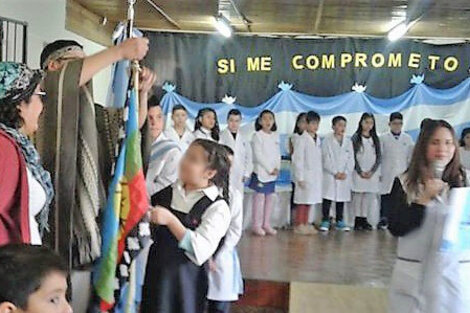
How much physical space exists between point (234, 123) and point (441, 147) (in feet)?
16.7

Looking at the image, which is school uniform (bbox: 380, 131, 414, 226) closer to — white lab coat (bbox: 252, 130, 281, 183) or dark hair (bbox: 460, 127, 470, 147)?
dark hair (bbox: 460, 127, 470, 147)

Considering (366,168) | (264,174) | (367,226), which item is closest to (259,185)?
(264,174)

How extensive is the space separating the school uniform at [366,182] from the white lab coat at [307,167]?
0.48 metres

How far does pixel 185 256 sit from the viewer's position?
2.25m

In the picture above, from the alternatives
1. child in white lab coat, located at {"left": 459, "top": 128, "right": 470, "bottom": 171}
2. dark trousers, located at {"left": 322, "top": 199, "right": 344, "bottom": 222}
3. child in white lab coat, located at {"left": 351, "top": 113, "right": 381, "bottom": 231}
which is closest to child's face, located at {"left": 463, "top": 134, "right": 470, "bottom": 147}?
child in white lab coat, located at {"left": 459, "top": 128, "right": 470, "bottom": 171}

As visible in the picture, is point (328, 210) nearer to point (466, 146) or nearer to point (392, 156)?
point (392, 156)

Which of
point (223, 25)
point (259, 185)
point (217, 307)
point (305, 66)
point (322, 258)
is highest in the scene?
point (223, 25)

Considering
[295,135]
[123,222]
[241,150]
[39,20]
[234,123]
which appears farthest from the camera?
[295,135]

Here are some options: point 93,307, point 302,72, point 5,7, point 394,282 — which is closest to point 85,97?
point 93,307

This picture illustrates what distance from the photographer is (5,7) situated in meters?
5.40

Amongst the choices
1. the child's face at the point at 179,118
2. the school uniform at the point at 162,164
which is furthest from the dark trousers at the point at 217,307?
the child's face at the point at 179,118

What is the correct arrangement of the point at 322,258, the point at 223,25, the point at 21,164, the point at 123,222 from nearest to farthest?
the point at 21,164 → the point at 123,222 → the point at 322,258 → the point at 223,25

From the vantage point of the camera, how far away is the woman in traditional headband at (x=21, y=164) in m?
1.54

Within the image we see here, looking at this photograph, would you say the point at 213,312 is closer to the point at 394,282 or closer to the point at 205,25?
the point at 394,282
